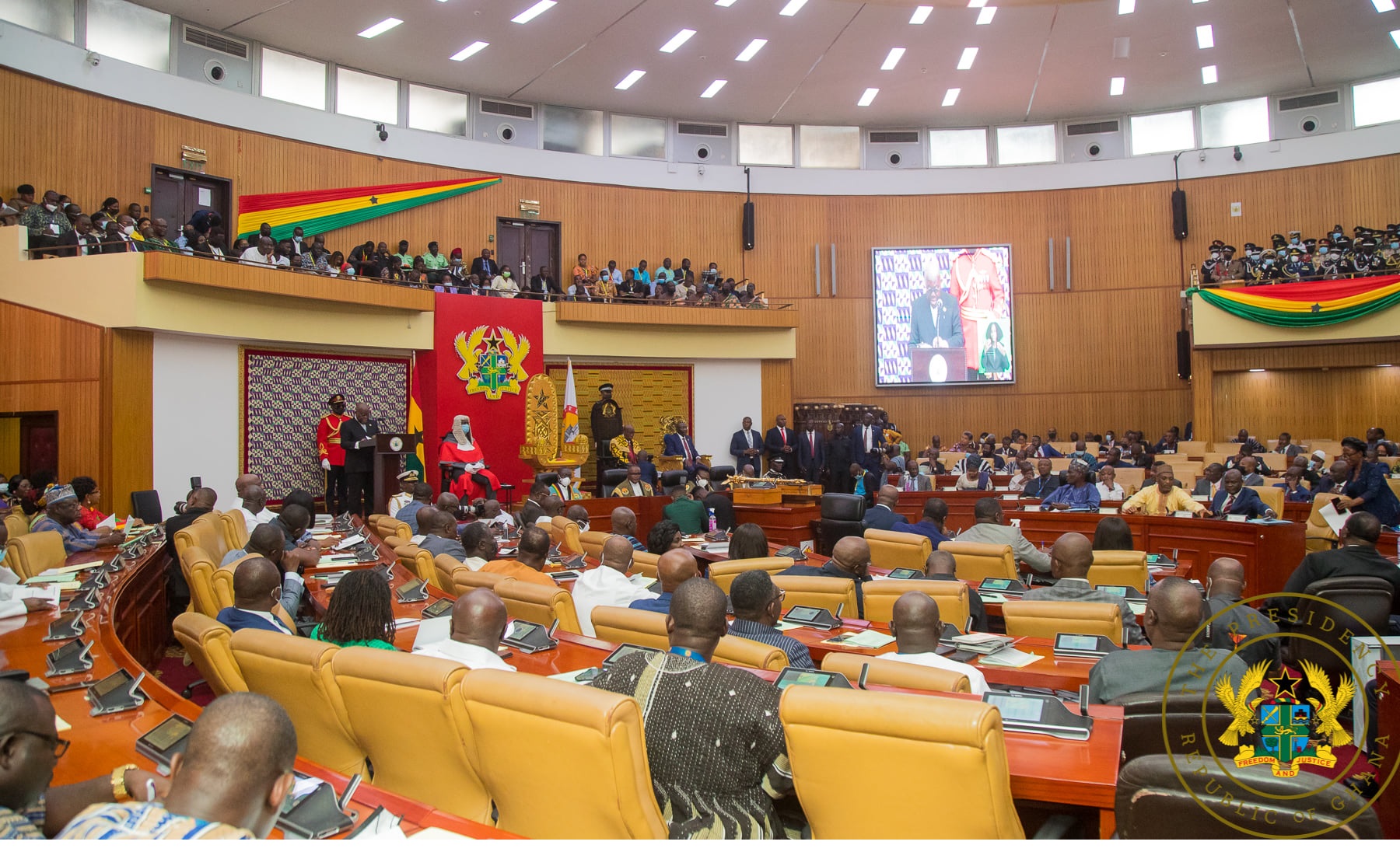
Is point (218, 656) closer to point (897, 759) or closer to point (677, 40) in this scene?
point (897, 759)

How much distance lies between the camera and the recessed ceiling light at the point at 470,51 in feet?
44.9

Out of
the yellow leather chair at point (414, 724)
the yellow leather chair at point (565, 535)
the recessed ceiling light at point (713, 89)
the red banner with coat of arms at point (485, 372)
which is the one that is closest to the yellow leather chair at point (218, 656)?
the yellow leather chair at point (414, 724)

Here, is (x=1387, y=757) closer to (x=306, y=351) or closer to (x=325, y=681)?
(x=325, y=681)

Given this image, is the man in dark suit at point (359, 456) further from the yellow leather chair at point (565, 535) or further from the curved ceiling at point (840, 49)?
the curved ceiling at point (840, 49)

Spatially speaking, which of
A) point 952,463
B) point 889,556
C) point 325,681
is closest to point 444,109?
point 952,463

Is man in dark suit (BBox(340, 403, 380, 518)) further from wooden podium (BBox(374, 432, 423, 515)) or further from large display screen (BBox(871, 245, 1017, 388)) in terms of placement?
large display screen (BBox(871, 245, 1017, 388))

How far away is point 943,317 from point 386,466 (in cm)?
1072

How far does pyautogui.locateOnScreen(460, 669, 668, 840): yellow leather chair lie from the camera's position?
197cm

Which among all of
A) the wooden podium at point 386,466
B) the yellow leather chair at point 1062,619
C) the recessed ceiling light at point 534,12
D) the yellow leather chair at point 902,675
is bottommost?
the yellow leather chair at point 1062,619

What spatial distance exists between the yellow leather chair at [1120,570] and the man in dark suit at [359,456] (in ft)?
27.2

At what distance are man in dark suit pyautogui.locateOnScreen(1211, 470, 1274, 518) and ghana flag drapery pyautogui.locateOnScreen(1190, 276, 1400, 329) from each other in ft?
25.8

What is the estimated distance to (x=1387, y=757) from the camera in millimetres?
2785

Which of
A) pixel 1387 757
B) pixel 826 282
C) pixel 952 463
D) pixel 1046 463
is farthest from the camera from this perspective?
pixel 826 282

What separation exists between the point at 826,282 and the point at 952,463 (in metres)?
4.50
